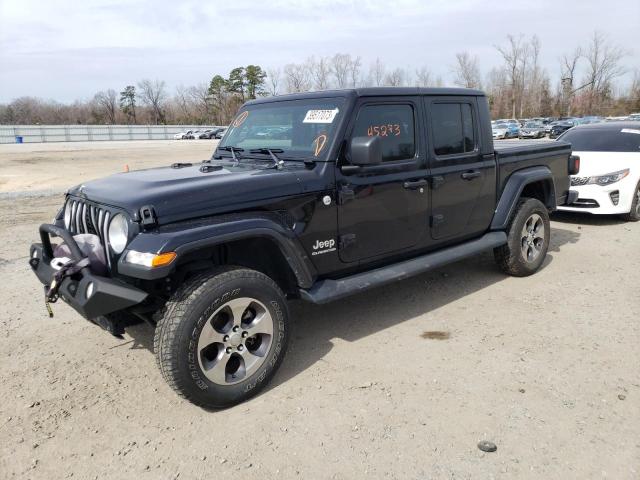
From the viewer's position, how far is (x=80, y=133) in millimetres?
60250

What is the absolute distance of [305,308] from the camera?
194 inches

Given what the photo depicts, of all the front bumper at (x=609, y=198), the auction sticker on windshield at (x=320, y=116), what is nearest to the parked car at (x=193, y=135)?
the front bumper at (x=609, y=198)

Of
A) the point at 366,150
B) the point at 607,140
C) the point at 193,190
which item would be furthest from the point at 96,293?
the point at 607,140

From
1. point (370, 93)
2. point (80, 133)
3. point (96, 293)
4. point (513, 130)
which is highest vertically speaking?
point (80, 133)

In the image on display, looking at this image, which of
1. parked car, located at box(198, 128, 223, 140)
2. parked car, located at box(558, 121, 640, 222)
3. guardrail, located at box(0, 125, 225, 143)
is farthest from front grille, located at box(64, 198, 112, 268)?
guardrail, located at box(0, 125, 225, 143)

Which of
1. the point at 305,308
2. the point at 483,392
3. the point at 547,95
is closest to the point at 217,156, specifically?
the point at 305,308

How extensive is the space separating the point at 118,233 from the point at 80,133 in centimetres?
6415

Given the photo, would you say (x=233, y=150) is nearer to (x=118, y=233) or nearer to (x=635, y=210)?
(x=118, y=233)

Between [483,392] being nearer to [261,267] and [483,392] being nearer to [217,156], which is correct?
[261,267]

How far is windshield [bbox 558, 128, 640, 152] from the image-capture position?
884 cm

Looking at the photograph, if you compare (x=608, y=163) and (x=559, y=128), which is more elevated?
(x=559, y=128)

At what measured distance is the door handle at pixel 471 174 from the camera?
475 centimetres

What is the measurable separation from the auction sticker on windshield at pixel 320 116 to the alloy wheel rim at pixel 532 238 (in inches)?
105

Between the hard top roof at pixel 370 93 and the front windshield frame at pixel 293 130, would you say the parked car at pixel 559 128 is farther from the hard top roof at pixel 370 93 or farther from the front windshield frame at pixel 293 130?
the front windshield frame at pixel 293 130
